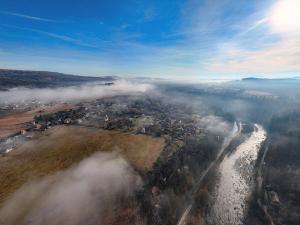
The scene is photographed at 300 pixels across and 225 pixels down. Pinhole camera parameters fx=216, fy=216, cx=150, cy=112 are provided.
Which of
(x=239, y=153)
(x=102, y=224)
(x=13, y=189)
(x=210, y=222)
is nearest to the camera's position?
(x=102, y=224)

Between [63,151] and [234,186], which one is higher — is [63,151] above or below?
above

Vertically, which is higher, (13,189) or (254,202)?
(13,189)

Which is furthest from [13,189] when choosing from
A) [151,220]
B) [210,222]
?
[210,222]

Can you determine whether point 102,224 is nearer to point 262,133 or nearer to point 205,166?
point 205,166

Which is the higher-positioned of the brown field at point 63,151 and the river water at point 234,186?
the brown field at point 63,151

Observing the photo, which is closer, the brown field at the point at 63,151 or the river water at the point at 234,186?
the river water at the point at 234,186
